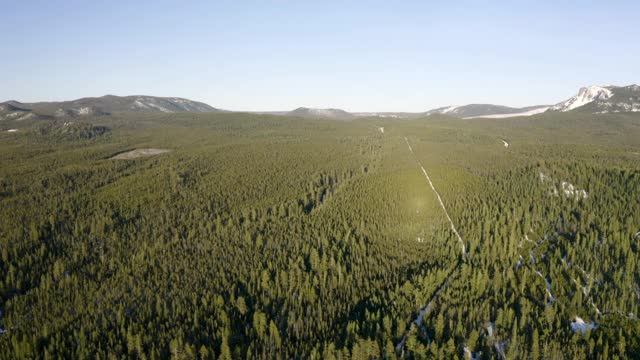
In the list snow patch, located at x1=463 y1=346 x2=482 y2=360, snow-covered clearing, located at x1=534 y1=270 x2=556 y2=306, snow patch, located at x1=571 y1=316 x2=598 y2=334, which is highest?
snow-covered clearing, located at x1=534 y1=270 x2=556 y2=306

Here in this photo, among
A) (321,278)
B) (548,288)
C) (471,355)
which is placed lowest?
(471,355)

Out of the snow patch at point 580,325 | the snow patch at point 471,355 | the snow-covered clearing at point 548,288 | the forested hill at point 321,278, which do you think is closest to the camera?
the snow patch at point 471,355

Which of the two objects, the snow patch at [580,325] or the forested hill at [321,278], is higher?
the forested hill at [321,278]

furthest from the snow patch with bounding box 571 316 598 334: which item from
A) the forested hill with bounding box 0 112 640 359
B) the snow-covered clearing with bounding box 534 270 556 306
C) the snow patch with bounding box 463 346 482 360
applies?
the snow patch with bounding box 463 346 482 360

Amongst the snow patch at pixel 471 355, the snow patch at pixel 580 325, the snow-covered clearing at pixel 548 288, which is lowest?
the snow patch at pixel 471 355

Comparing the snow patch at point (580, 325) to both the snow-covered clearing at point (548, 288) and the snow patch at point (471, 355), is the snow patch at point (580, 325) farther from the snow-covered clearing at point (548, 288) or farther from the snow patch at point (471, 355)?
the snow patch at point (471, 355)

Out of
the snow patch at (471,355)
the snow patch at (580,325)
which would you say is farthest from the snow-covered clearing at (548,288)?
the snow patch at (471,355)

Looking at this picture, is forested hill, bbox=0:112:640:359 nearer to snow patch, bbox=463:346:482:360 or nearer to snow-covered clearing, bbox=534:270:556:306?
snow patch, bbox=463:346:482:360

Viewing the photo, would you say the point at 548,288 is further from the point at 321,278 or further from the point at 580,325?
the point at 321,278

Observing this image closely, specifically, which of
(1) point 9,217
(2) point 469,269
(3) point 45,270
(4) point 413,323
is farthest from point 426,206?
(1) point 9,217

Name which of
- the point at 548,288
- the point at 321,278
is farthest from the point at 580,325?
the point at 321,278

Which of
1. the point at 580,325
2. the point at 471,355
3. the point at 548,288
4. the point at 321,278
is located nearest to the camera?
the point at 471,355

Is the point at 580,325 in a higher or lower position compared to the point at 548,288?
lower
